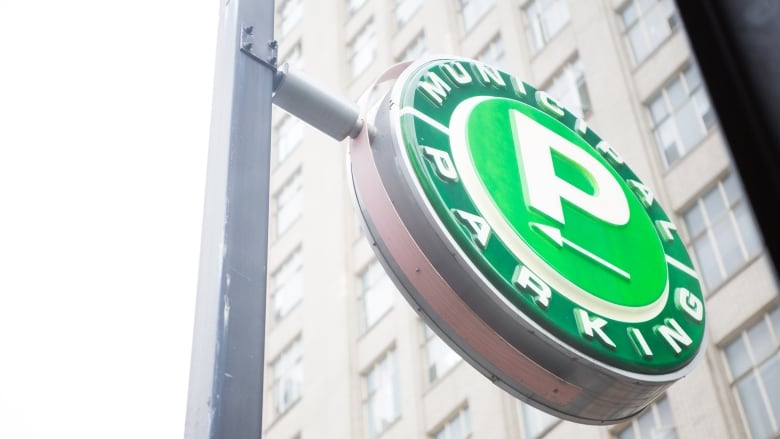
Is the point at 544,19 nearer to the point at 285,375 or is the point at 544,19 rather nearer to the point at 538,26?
the point at 538,26

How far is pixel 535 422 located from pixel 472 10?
15993 mm

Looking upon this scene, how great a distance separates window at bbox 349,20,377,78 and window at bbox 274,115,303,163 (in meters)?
3.39

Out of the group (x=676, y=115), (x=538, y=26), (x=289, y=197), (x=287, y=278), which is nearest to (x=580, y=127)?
(x=676, y=115)

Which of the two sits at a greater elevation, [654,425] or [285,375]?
[285,375]

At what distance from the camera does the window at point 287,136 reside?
42906mm

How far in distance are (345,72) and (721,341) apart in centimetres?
2288

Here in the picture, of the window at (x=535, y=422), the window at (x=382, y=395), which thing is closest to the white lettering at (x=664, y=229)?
the window at (x=535, y=422)

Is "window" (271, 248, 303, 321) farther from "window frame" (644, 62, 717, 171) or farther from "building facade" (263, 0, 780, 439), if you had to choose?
"window frame" (644, 62, 717, 171)

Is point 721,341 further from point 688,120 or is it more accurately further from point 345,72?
point 345,72

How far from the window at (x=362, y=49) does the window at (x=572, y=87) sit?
11.3 metres

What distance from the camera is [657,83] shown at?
89.1 ft

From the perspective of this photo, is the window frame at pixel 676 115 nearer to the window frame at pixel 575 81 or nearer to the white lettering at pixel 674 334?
the window frame at pixel 575 81

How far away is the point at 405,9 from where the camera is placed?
39.5 metres

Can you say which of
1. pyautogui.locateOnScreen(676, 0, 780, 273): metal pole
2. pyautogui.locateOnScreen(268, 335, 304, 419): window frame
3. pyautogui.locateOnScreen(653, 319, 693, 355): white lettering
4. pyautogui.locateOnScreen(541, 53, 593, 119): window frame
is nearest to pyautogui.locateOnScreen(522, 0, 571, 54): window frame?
pyautogui.locateOnScreen(541, 53, 593, 119): window frame
